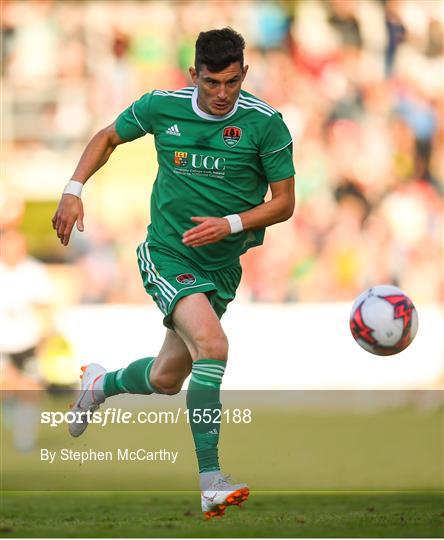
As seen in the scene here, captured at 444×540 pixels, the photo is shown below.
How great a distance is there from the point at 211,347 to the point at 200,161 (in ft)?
3.72

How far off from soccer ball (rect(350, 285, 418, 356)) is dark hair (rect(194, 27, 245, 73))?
170cm

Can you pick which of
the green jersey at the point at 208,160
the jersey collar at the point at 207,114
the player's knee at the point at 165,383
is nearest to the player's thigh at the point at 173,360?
the player's knee at the point at 165,383

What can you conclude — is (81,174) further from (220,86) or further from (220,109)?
(220,86)

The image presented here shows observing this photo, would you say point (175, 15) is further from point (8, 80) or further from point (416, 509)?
point (416, 509)

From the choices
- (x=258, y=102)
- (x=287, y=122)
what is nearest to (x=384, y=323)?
(x=258, y=102)

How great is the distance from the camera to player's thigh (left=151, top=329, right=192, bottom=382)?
690cm

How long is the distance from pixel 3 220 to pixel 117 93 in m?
2.33

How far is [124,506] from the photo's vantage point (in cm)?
751

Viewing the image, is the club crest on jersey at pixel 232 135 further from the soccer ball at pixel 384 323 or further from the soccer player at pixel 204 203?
the soccer ball at pixel 384 323

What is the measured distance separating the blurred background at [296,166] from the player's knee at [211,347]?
20.2ft

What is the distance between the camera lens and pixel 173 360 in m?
6.94

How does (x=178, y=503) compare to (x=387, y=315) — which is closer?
(x=387, y=315)

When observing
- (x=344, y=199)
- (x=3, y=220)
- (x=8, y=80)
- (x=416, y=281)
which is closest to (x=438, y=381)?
(x=416, y=281)

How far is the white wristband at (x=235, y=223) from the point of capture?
6371 millimetres
